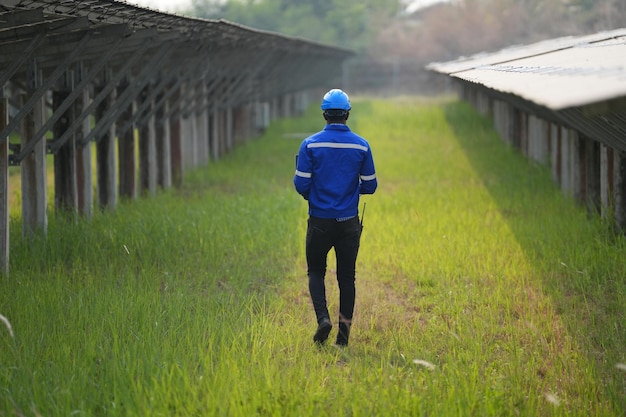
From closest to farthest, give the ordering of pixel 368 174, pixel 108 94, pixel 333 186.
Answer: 1. pixel 333 186
2. pixel 368 174
3. pixel 108 94

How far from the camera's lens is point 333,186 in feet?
21.1

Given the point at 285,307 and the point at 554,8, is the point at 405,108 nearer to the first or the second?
the point at 554,8

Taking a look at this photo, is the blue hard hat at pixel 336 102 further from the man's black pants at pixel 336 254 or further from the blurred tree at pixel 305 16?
the blurred tree at pixel 305 16

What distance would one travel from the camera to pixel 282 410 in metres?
5.22

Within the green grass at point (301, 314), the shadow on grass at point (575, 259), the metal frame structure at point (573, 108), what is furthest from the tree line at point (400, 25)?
the green grass at point (301, 314)

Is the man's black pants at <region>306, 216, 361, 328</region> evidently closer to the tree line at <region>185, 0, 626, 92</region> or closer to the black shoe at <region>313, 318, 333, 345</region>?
the black shoe at <region>313, 318, 333, 345</region>

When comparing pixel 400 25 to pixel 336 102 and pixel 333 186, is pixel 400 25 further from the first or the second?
pixel 333 186

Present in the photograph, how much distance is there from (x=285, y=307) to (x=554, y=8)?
4237 cm

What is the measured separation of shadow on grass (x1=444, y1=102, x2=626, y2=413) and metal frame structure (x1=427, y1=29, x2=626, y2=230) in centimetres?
29

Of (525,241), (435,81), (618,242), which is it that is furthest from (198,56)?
(435,81)

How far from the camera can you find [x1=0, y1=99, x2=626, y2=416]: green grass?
5.38 m

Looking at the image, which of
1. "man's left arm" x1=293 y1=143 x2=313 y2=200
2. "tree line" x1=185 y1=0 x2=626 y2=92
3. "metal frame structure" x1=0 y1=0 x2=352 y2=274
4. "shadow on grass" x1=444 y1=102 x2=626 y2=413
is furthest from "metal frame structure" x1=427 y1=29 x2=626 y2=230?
"tree line" x1=185 y1=0 x2=626 y2=92

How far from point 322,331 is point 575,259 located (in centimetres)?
326

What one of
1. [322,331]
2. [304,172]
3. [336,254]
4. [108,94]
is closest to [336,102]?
[304,172]
